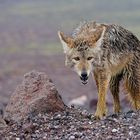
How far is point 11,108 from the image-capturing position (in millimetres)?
14742

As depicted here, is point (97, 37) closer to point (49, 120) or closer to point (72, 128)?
point (49, 120)

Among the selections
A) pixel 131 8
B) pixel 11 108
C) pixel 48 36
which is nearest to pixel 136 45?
pixel 11 108

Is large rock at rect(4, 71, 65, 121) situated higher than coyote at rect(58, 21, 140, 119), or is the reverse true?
coyote at rect(58, 21, 140, 119)

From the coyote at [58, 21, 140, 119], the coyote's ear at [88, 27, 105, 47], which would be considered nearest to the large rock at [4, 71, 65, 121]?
the coyote at [58, 21, 140, 119]

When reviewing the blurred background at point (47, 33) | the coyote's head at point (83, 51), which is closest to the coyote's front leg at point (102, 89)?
the coyote's head at point (83, 51)

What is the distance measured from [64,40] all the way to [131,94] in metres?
2.69

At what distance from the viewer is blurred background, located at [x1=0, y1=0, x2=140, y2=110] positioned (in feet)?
127

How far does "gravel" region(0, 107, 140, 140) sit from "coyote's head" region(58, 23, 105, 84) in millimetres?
1022

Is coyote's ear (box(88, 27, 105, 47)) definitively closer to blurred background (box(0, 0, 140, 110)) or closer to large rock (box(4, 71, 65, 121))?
large rock (box(4, 71, 65, 121))

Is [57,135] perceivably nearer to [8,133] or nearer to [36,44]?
[8,133]

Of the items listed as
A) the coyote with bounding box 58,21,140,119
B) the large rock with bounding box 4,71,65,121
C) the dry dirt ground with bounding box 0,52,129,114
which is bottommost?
the dry dirt ground with bounding box 0,52,129,114

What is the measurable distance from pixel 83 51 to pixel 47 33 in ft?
175

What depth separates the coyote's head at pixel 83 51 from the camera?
14078 millimetres

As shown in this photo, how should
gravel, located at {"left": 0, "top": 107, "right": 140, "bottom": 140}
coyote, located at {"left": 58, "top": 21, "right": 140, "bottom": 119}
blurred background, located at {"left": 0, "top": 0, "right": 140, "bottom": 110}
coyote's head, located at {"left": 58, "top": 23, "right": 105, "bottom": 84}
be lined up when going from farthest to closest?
blurred background, located at {"left": 0, "top": 0, "right": 140, "bottom": 110} → coyote, located at {"left": 58, "top": 21, "right": 140, "bottom": 119} → coyote's head, located at {"left": 58, "top": 23, "right": 105, "bottom": 84} → gravel, located at {"left": 0, "top": 107, "right": 140, "bottom": 140}
